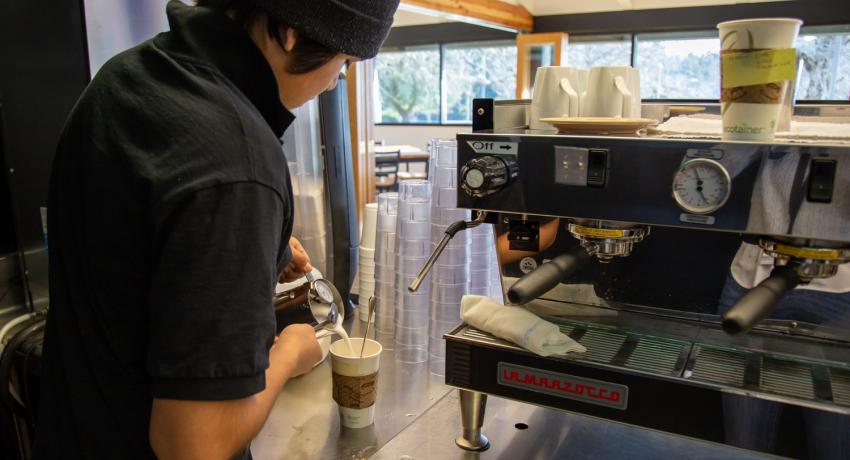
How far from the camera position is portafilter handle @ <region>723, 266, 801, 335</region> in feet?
2.13

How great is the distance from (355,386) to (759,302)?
557 mm

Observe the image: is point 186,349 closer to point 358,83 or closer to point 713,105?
point 713,105

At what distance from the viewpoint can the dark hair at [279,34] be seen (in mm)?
607

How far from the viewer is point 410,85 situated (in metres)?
8.66

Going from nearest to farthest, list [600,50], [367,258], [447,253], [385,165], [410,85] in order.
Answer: [447,253], [367,258], [385,165], [600,50], [410,85]

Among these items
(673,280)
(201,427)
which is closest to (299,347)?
(201,427)

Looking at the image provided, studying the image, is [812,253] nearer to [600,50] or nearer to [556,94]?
[556,94]

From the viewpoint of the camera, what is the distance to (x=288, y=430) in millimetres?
984

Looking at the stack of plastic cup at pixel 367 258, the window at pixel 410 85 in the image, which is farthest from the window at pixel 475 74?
the stack of plastic cup at pixel 367 258

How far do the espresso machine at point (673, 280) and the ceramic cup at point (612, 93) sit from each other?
141mm

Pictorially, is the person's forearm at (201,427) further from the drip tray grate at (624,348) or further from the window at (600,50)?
the window at (600,50)

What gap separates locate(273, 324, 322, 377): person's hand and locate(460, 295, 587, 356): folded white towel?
0.26m

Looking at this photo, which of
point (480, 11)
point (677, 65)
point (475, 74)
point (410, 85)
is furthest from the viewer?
point (410, 85)

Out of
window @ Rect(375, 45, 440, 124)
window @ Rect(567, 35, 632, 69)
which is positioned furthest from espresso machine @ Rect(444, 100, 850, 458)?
window @ Rect(375, 45, 440, 124)
